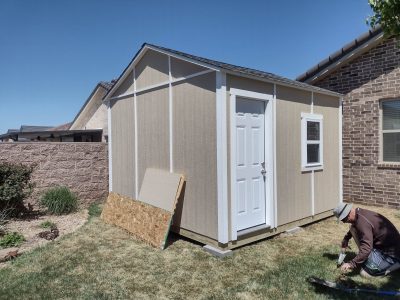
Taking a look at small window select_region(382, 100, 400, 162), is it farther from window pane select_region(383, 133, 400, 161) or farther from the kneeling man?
the kneeling man

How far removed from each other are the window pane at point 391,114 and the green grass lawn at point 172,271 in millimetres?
3977

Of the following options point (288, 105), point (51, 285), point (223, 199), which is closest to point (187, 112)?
point (223, 199)

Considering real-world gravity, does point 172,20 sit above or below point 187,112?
above

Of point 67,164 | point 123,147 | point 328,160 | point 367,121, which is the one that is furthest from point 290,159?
point 67,164

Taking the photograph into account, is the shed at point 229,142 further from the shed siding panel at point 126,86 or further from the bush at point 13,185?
the bush at point 13,185

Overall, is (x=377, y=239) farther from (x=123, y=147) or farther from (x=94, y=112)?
(x=94, y=112)

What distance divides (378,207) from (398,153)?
153cm

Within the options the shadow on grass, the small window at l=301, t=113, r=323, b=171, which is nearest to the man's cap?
the shadow on grass

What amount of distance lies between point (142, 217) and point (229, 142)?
95.9 inches

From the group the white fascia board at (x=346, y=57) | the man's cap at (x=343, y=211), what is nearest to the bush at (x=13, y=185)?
the man's cap at (x=343, y=211)

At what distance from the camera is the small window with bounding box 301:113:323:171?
673 centimetres

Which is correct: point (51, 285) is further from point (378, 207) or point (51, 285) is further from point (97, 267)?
point (378, 207)

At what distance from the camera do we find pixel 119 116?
7961 millimetres

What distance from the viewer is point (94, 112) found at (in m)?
20.2
